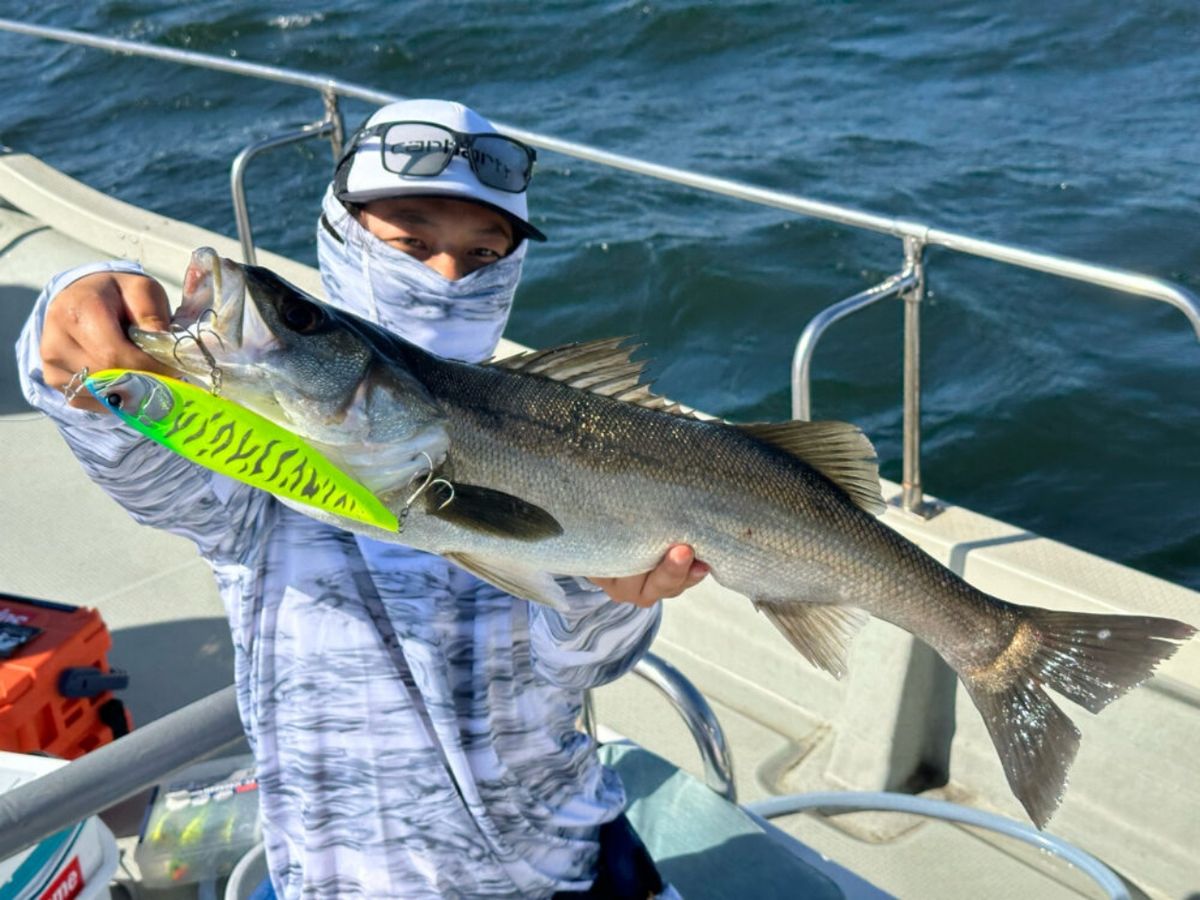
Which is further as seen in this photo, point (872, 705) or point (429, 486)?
point (872, 705)

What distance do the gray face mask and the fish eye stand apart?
1.53 feet

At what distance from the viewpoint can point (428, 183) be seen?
2.45 m

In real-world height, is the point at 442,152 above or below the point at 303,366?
above

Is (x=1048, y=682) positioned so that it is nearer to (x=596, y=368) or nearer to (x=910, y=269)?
(x=596, y=368)

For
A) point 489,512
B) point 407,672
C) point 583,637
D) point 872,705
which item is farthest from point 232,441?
point 872,705

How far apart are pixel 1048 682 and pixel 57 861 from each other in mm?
1933

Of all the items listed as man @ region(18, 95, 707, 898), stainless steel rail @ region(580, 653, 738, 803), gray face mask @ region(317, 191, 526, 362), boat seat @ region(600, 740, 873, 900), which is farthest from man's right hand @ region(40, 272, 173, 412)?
boat seat @ region(600, 740, 873, 900)

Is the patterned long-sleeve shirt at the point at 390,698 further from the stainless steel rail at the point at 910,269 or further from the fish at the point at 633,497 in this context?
the stainless steel rail at the point at 910,269

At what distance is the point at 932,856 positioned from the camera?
4160 mm

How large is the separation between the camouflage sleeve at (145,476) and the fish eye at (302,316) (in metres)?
0.28

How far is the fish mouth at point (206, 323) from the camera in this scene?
6.06ft

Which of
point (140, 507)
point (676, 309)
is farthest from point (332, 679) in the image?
point (676, 309)

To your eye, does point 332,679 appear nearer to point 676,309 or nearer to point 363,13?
point 676,309

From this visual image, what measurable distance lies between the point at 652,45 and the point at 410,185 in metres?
11.8
